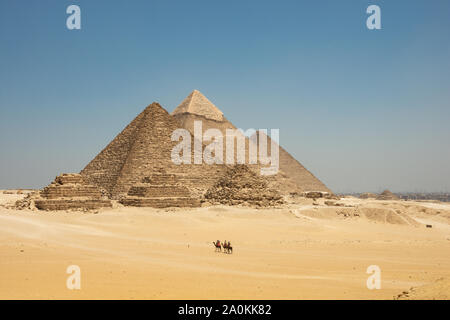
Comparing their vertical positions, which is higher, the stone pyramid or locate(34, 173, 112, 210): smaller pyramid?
the stone pyramid

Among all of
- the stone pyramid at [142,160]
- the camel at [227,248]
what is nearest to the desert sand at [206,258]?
the camel at [227,248]

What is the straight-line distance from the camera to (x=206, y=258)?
511 inches

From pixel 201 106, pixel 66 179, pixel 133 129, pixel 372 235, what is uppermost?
pixel 201 106

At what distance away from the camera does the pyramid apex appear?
61312 millimetres

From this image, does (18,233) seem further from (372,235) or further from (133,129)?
(133,129)

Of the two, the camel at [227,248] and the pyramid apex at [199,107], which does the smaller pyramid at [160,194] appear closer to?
the camel at [227,248]

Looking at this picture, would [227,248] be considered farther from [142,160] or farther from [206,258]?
[142,160]

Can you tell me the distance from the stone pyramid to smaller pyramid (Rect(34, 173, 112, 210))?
28.5 feet

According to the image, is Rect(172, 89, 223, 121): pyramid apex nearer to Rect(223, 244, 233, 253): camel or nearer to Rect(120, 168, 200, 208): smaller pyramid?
Rect(120, 168, 200, 208): smaller pyramid

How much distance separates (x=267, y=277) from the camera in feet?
32.6

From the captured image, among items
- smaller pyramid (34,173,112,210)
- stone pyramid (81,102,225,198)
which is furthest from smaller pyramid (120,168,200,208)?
stone pyramid (81,102,225,198)

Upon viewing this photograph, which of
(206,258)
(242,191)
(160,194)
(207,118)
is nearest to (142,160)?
(160,194)
